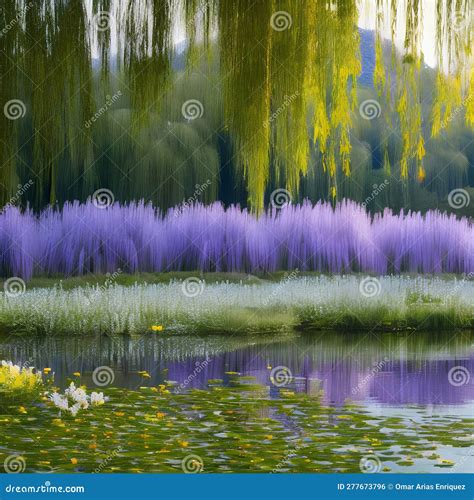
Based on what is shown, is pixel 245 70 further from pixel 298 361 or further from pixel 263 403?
pixel 298 361

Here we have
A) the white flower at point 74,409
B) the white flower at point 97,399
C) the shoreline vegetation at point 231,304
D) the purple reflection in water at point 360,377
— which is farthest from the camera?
the shoreline vegetation at point 231,304

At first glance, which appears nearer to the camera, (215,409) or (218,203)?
(215,409)

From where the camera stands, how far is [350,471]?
5324 mm

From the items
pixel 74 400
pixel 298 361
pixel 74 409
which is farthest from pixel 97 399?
pixel 298 361

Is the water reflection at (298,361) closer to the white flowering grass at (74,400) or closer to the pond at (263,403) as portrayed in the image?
the pond at (263,403)

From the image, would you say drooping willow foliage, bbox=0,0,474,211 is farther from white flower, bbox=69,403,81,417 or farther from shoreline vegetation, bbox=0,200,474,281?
shoreline vegetation, bbox=0,200,474,281

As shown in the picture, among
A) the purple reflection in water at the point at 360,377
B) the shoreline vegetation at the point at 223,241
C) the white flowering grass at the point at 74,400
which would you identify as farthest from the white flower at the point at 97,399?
the shoreline vegetation at the point at 223,241

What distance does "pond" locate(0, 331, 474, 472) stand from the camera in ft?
18.4

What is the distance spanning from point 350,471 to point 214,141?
14.3 metres

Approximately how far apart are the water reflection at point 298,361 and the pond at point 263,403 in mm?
17

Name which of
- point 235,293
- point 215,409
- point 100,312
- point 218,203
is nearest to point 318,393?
point 215,409

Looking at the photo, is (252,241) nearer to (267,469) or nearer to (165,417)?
(165,417)

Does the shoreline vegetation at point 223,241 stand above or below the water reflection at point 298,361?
above

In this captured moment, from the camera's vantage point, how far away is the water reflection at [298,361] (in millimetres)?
8078
